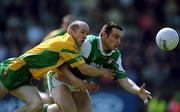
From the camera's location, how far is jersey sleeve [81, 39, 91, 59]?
11.6 m

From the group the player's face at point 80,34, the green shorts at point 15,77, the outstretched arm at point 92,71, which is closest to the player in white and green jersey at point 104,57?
the player's face at point 80,34

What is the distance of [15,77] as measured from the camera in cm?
1139

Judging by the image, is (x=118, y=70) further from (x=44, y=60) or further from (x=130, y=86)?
(x=44, y=60)

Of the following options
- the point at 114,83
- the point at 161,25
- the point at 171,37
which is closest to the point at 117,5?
the point at 161,25

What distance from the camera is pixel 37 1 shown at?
20750 millimetres

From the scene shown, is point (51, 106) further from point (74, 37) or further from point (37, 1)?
point (37, 1)

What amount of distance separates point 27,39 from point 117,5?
8.21 feet

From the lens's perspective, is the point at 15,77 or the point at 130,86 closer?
the point at 15,77

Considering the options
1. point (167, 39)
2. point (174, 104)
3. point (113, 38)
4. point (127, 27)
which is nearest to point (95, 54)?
point (113, 38)

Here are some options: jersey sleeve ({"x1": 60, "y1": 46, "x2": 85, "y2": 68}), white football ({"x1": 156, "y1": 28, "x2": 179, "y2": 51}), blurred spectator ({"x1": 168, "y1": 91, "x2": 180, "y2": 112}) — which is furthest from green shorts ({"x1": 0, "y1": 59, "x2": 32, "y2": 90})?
blurred spectator ({"x1": 168, "y1": 91, "x2": 180, "y2": 112})

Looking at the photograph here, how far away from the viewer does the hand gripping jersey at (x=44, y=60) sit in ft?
36.8

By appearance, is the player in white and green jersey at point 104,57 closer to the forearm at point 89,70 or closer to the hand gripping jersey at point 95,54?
the hand gripping jersey at point 95,54

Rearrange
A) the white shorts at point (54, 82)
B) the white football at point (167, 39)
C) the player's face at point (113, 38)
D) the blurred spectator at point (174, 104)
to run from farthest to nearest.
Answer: the blurred spectator at point (174, 104) < the white football at point (167, 39) < the white shorts at point (54, 82) < the player's face at point (113, 38)

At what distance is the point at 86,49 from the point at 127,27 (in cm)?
835
